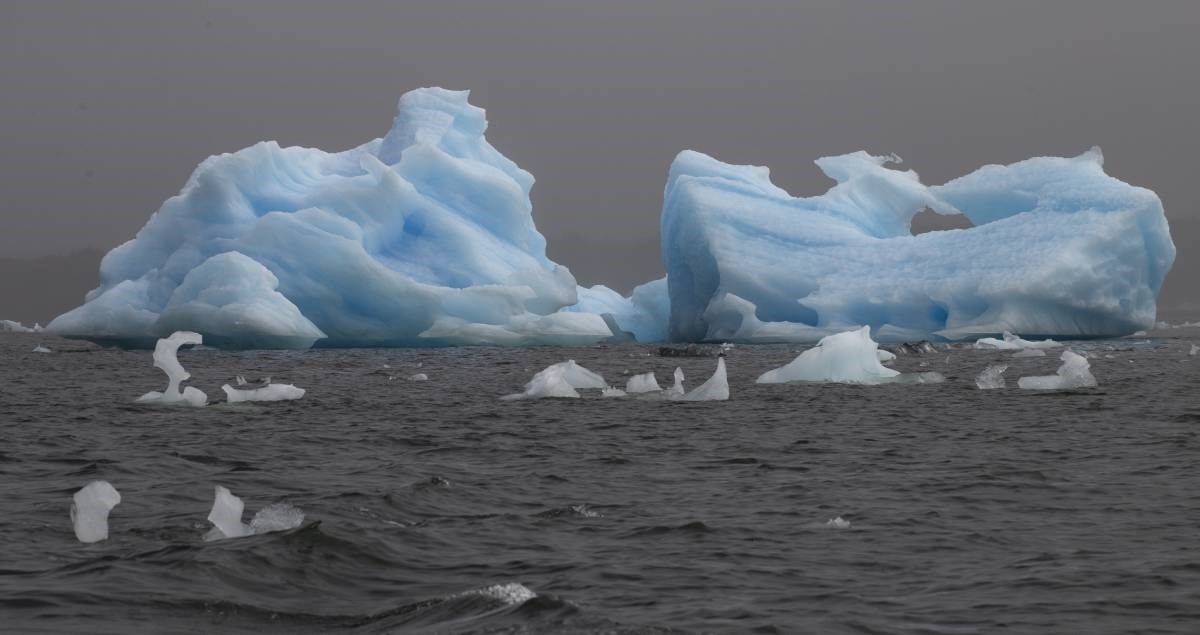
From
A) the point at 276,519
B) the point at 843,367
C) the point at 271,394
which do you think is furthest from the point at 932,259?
the point at 276,519

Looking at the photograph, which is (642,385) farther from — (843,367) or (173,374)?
(173,374)

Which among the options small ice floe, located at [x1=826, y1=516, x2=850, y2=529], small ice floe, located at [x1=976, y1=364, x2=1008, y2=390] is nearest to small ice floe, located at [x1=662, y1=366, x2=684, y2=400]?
small ice floe, located at [x1=976, y1=364, x2=1008, y2=390]

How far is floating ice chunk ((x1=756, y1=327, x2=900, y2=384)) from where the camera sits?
19.5m

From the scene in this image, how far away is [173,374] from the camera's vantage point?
48.3 ft

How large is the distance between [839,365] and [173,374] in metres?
10.2

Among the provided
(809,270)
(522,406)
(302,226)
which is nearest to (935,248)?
(809,270)

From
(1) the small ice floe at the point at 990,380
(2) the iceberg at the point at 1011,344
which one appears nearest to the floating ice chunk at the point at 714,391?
(1) the small ice floe at the point at 990,380

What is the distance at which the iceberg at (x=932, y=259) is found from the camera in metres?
30.7

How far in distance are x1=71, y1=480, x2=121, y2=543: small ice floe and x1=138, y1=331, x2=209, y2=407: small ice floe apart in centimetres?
649

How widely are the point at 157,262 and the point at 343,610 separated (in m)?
28.4

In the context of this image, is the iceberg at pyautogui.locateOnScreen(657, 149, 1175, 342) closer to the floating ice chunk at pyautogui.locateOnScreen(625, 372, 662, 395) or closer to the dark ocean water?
the floating ice chunk at pyautogui.locateOnScreen(625, 372, 662, 395)

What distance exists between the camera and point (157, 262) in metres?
31.9

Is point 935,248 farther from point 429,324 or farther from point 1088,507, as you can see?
point 1088,507

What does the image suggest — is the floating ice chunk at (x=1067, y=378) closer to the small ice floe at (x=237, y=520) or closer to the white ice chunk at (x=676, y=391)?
the white ice chunk at (x=676, y=391)
